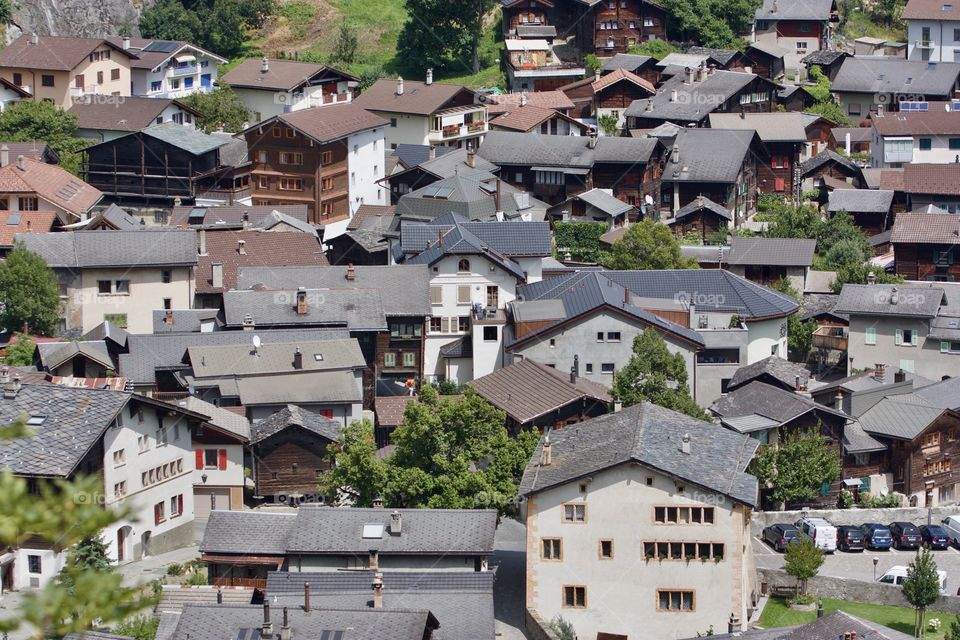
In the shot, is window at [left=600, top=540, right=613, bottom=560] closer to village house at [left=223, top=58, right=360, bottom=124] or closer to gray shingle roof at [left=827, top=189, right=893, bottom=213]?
gray shingle roof at [left=827, top=189, right=893, bottom=213]

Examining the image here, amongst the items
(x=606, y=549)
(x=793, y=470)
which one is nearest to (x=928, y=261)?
(x=793, y=470)

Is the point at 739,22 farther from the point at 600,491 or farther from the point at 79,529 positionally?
the point at 79,529

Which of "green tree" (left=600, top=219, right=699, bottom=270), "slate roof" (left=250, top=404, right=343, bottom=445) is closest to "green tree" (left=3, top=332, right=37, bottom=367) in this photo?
"slate roof" (left=250, top=404, right=343, bottom=445)

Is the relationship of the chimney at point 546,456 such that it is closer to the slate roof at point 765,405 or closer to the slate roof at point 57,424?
the slate roof at point 765,405

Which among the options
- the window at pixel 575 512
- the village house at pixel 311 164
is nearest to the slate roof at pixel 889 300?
the village house at pixel 311 164

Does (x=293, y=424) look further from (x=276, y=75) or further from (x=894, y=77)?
(x=894, y=77)

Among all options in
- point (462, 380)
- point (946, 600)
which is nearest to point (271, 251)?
point (462, 380)
